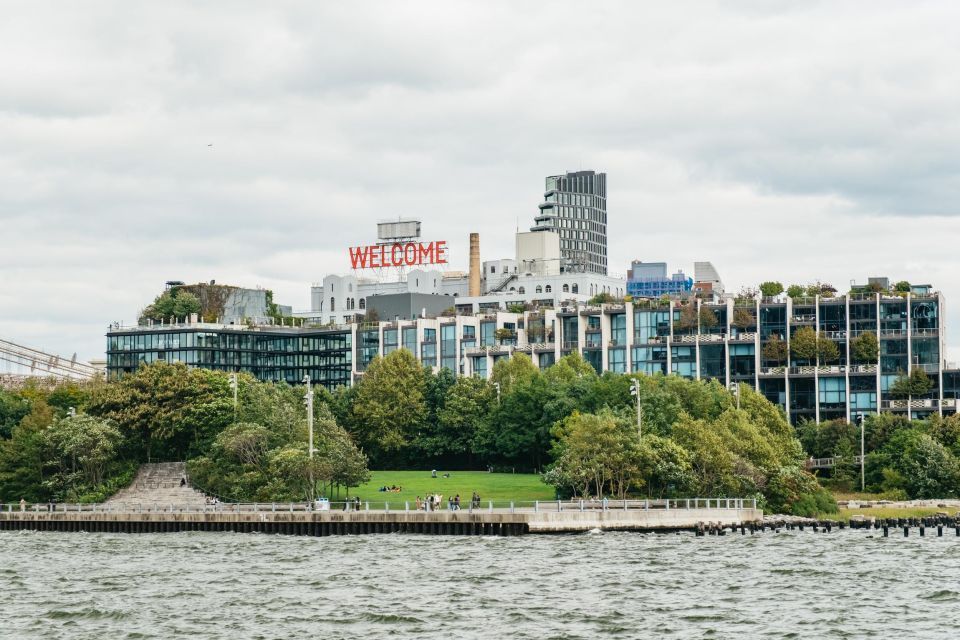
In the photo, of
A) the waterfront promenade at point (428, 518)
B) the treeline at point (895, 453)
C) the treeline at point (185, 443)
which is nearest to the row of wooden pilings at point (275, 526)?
the waterfront promenade at point (428, 518)

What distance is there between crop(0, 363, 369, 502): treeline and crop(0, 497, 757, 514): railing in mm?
3789

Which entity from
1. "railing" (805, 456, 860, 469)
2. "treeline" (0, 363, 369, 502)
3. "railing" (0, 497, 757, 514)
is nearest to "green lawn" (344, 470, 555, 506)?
"railing" (0, 497, 757, 514)

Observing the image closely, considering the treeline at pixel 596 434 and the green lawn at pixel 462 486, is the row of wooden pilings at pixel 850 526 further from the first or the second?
the green lawn at pixel 462 486

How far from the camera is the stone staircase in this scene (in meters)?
155

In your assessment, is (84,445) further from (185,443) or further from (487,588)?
(487,588)

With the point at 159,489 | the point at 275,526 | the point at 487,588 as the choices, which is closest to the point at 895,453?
the point at 275,526

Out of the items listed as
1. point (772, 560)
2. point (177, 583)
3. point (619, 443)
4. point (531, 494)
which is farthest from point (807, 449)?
point (177, 583)

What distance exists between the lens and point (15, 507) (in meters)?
151

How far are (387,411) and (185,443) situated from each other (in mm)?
33144

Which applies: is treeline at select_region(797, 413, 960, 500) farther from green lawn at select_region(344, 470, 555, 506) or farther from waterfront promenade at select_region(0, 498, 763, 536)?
waterfront promenade at select_region(0, 498, 763, 536)

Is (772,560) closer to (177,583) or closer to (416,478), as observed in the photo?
(177,583)

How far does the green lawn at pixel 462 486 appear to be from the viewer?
150250 mm

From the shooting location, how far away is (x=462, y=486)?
532 feet

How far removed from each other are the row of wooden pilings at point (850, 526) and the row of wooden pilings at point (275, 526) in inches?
589
